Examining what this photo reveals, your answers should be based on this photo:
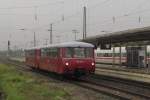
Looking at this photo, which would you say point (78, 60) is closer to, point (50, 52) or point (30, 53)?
point (50, 52)

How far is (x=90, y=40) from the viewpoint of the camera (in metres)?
44.0

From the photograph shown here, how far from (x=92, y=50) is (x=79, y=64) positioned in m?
1.59

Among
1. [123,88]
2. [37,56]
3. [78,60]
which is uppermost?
[37,56]

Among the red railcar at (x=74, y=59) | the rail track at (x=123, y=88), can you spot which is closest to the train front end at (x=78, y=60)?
the red railcar at (x=74, y=59)

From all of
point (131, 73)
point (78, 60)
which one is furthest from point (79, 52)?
point (131, 73)

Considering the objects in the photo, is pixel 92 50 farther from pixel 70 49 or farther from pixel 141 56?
pixel 141 56

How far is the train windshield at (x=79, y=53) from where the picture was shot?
23.8 meters

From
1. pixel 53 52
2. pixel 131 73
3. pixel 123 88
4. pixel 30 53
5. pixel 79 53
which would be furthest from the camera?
pixel 30 53

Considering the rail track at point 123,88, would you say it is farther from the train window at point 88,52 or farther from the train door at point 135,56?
the train door at point 135,56

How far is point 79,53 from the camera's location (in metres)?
24.0

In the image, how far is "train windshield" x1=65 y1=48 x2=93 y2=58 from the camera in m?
23.8

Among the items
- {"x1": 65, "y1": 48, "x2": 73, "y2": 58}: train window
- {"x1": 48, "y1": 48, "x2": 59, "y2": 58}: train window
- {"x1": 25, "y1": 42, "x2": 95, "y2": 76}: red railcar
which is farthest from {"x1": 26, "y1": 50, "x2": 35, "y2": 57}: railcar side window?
{"x1": 65, "y1": 48, "x2": 73, "y2": 58}: train window

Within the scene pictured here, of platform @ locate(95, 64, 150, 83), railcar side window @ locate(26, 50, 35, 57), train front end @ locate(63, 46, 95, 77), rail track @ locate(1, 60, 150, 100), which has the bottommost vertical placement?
rail track @ locate(1, 60, 150, 100)

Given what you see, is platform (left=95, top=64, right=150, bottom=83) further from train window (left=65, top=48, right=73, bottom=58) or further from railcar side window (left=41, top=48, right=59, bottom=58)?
railcar side window (left=41, top=48, right=59, bottom=58)
